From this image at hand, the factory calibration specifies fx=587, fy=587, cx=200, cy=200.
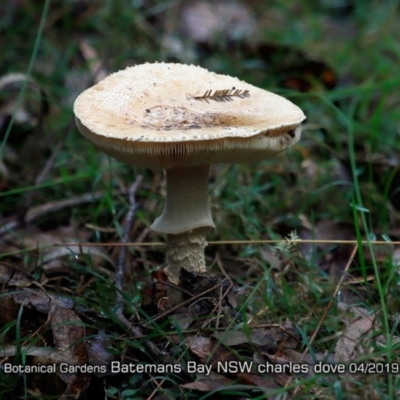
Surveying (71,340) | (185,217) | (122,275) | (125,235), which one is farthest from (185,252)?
(71,340)

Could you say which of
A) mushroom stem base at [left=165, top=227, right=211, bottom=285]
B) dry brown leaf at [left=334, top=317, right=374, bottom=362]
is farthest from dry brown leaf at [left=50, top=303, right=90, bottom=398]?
dry brown leaf at [left=334, top=317, right=374, bottom=362]

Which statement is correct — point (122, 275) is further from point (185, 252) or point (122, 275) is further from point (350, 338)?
point (350, 338)

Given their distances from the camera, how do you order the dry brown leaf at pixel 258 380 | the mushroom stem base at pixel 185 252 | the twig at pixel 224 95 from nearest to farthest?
the dry brown leaf at pixel 258 380, the twig at pixel 224 95, the mushroom stem base at pixel 185 252

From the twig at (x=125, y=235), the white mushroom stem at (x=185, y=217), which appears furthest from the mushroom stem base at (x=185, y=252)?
the twig at (x=125, y=235)

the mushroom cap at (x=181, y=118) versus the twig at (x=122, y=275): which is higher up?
the mushroom cap at (x=181, y=118)

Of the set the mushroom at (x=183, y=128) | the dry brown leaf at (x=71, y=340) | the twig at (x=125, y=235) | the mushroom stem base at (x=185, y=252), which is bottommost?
the twig at (x=125, y=235)

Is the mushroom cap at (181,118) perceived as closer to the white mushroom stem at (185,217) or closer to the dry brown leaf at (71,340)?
the white mushroom stem at (185,217)

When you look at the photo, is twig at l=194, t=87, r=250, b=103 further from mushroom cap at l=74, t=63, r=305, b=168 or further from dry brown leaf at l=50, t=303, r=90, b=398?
dry brown leaf at l=50, t=303, r=90, b=398

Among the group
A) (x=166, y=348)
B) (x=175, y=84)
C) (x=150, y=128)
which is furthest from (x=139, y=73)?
(x=166, y=348)
